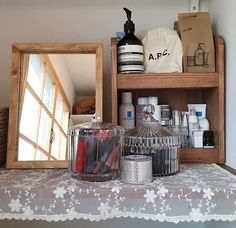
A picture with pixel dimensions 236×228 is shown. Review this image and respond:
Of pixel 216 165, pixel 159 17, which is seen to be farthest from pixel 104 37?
pixel 216 165

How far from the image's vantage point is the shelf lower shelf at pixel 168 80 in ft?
2.68

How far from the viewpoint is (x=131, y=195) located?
620 mm

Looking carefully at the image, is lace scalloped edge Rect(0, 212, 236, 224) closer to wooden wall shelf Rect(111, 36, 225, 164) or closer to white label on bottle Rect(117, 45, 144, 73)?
wooden wall shelf Rect(111, 36, 225, 164)

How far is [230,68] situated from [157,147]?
0.98 ft

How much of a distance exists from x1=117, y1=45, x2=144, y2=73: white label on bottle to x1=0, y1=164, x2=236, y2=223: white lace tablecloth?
0.34 meters

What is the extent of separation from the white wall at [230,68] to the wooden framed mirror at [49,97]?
1.16 ft

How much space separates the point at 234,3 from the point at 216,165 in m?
0.43

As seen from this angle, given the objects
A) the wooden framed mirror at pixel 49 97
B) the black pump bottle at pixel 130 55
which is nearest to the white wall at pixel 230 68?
the black pump bottle at pixel 130 55

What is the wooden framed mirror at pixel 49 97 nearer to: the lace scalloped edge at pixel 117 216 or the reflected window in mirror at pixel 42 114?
the reflected window in mirror at pixel 42 114

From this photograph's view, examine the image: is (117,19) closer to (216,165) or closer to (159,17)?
(159,17)

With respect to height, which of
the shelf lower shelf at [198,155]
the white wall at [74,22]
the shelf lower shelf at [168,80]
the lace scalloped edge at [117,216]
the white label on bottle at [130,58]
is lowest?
the lace scalloped edge at [117,216]

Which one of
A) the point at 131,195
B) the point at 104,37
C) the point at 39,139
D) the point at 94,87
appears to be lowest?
the point at 131,195

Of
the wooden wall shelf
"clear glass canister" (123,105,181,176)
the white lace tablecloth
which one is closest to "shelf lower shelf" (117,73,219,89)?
the wooden wall shelf

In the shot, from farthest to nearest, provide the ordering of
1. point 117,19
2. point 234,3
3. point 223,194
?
point 117,19
point 234,3
point 223,194
